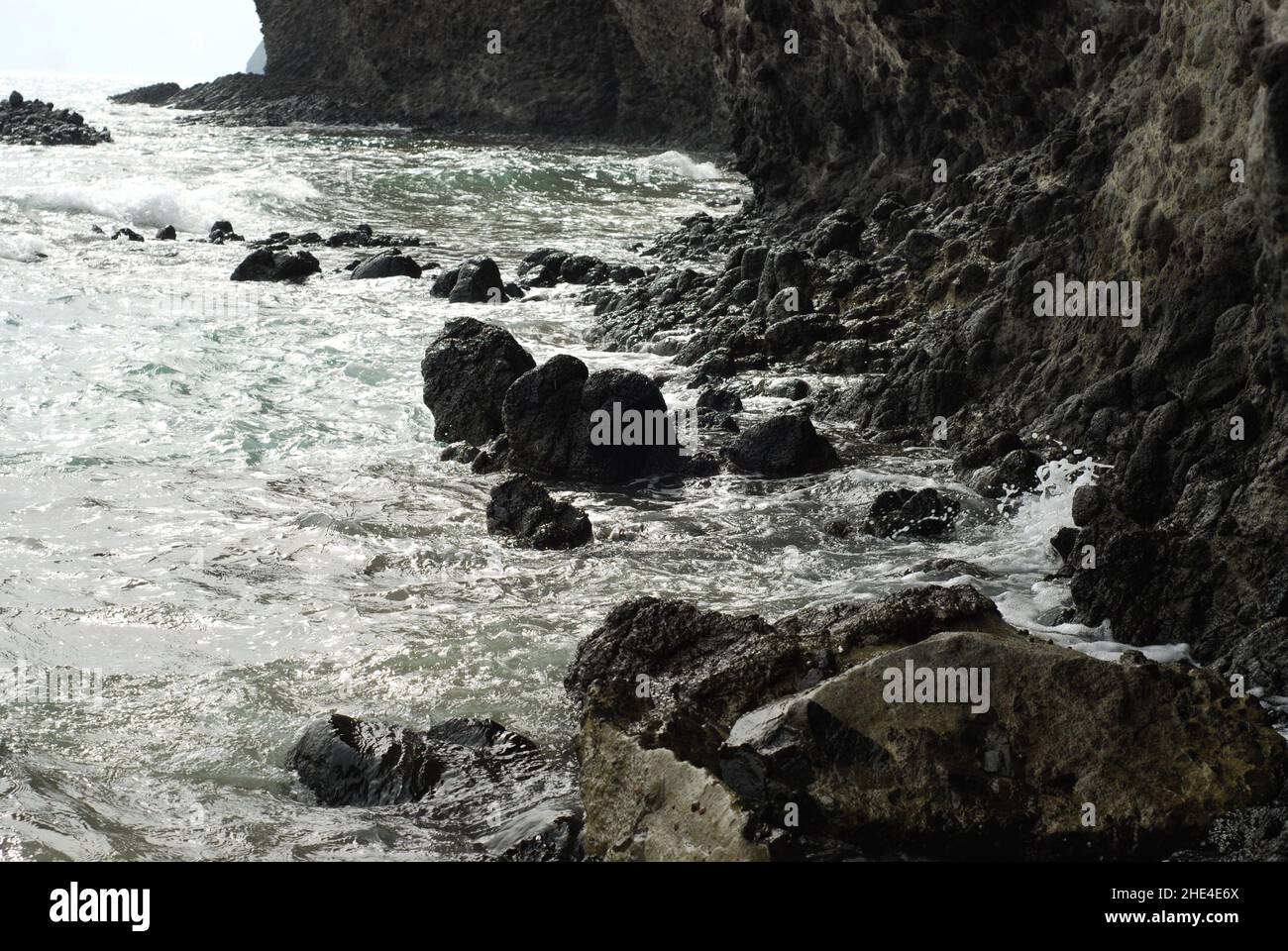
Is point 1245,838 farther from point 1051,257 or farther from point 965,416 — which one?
point 1051,257

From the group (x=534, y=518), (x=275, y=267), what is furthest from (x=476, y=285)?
(x=534, y=518)

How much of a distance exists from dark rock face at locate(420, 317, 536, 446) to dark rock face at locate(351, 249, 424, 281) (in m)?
8.28

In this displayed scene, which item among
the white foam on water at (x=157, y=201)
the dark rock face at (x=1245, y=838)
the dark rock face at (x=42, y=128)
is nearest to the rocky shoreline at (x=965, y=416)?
the dark rock face at (x=1245, y=838)

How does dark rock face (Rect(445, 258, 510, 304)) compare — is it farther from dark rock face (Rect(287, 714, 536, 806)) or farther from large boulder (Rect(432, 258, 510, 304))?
dark rock face (Rect(287, 714, 536, 806))

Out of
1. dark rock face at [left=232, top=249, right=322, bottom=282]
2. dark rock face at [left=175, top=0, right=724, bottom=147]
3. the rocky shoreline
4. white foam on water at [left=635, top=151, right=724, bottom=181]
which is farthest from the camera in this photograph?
dark rock face at [left=175, top=0, right=724, bottom=147]

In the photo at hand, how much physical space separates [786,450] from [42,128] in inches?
1715

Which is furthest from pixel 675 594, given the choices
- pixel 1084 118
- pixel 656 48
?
pixel 656 48

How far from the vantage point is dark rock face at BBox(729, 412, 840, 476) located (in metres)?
10.9

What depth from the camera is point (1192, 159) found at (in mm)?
9555

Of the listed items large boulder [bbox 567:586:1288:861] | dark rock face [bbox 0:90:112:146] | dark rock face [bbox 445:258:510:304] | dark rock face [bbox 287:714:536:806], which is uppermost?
dark rock face [bbox 0:90:112:146]

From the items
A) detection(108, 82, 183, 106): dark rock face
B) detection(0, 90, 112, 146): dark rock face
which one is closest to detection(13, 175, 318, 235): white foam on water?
detection(0, 90, 112, 146): dark rock face
